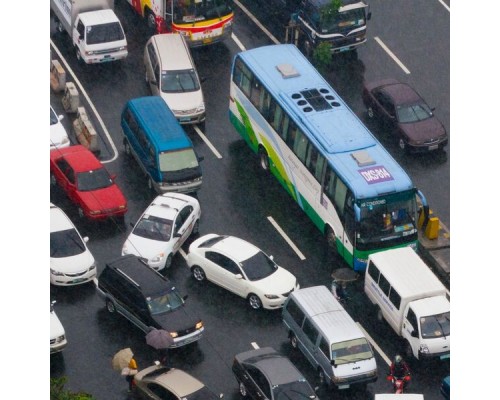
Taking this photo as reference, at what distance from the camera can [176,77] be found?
48219 mm

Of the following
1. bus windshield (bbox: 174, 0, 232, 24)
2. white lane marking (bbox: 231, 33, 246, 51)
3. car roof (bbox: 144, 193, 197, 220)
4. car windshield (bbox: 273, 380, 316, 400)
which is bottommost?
car windshield (bbox: 273, 380, 316, 400)

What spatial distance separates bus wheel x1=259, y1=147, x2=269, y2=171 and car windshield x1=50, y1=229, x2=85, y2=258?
354 inches

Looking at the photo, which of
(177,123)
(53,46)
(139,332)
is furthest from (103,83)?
(139,332)

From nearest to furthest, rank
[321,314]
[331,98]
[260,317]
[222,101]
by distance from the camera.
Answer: [321,314] < [260,317] < [331,98] < [222,101]

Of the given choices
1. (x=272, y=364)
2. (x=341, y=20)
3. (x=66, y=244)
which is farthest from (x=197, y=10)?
(x=272, y=364)

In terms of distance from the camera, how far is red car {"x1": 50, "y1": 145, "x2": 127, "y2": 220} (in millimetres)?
42250

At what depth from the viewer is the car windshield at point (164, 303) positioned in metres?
37.0

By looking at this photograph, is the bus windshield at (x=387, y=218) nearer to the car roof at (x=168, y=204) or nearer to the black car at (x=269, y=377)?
the car roof at (x=168, y=204)

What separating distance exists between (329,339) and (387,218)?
20.7 feet

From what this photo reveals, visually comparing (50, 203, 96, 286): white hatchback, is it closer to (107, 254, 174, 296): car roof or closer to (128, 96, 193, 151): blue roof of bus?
(107, 254, 174, 296): car roof

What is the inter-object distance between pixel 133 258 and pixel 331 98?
10.1 m

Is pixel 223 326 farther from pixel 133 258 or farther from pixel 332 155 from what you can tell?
pixel 332 155

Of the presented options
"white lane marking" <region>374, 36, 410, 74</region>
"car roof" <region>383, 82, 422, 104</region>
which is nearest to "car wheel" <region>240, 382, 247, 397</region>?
"car roof" <region>383, 82, 422, 104</region>

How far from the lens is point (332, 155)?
41000mm
